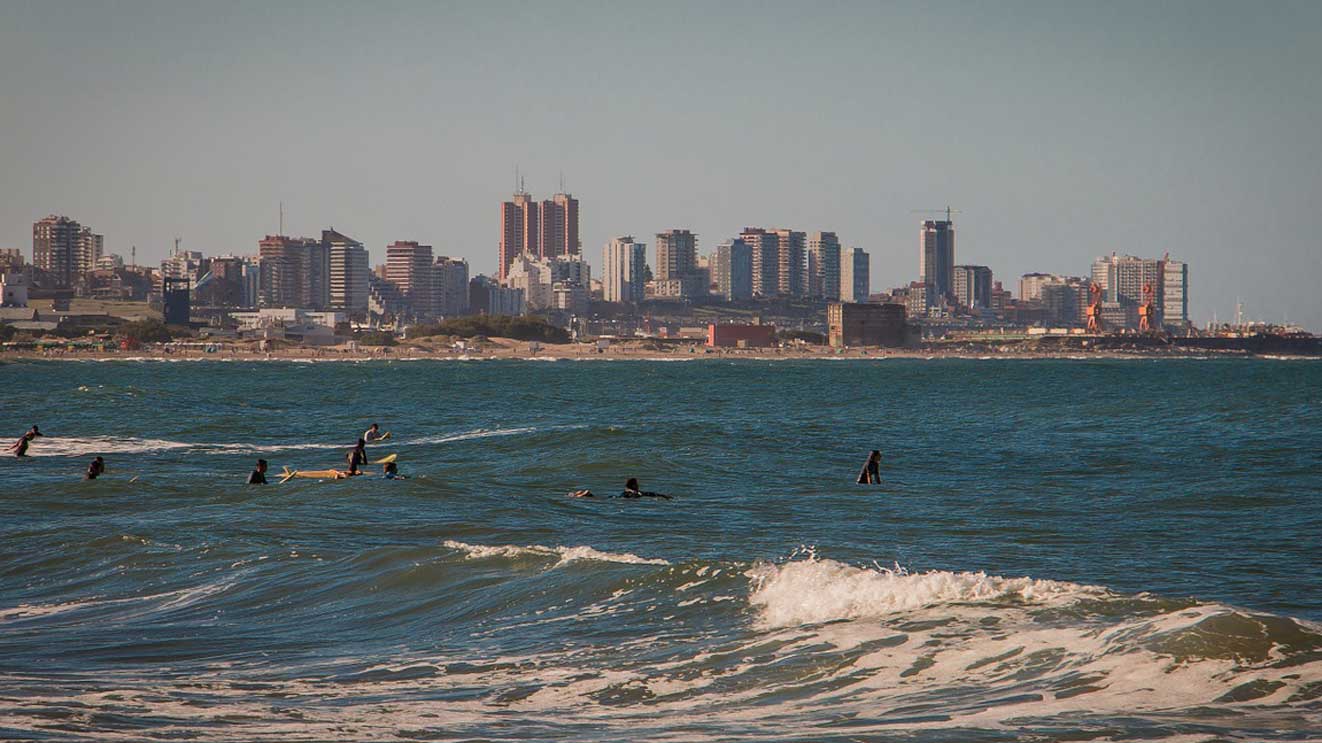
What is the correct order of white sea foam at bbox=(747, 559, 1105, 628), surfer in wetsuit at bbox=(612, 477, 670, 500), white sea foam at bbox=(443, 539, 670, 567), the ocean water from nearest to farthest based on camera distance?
the ocean water, white sea foam at bbox=(747, 559, 1105, 628), white sea foam at bbox=(443, 539, 670, 567), surfer in wetsuit at bbox=(612, 477, 670, 500)

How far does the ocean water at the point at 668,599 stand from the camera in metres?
11.7

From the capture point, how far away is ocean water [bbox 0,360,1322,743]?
11.7 meters

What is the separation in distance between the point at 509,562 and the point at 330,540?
418 centimetres

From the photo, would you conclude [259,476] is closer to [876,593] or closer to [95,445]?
[95,445]

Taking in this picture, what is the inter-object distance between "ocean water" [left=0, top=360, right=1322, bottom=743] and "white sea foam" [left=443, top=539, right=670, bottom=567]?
0.13 metres

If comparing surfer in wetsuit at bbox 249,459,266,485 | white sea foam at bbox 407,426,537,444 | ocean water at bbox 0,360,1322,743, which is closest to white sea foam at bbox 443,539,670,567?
ocean water at bbox 0,360,1322,743

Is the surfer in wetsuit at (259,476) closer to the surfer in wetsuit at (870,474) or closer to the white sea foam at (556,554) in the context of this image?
the white sea foam at (556,554)

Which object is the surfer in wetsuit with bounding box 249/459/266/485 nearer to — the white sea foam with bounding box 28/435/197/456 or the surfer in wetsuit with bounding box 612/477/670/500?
the surfer in wetsuit with bounding box 612/477/670/500

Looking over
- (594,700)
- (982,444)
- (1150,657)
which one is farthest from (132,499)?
(982,444)

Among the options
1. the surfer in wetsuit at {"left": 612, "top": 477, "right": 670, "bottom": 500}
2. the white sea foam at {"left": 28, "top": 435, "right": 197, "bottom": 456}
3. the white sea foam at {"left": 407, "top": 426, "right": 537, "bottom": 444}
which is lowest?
the white sea foam at {"left": 407, "top": 426, "right": 537, "bottom": 444}

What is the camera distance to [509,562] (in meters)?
19.0

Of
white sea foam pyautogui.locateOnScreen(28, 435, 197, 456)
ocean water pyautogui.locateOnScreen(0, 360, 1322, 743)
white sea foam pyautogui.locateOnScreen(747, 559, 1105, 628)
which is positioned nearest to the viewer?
ocean water pyautogui.locateOnScreen(0, 360, 1322, 743)

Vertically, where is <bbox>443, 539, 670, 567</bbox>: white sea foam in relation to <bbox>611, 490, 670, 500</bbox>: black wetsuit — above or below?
above

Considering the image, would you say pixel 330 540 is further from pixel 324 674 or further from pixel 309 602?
pixel 324 674
